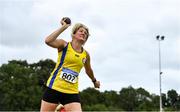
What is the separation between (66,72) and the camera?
7.63 meters

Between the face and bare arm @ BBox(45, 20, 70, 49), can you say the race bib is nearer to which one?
bare arm @ BBox(45, 20, 70, 49)

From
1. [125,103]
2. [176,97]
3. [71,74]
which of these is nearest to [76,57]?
[71,74]

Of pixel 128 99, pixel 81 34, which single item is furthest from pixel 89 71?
pixel 128 99

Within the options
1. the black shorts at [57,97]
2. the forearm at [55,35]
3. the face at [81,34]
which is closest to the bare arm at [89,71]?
the face at [81,34]

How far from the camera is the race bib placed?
7.62 m

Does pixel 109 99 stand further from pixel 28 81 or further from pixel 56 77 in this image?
pixel 56 77

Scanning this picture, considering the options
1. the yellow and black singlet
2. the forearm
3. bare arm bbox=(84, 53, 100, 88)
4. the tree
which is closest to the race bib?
the yellow and black singlet

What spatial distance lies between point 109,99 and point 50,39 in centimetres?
7725

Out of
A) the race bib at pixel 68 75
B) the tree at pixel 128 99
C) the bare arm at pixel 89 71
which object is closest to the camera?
the race bib at pixel 68 75

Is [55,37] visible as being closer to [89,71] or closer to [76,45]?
[76,45]

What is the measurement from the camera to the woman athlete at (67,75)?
7.66 metres

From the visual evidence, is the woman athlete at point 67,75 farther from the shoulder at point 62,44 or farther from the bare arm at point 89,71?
the bare arm at point 89,71

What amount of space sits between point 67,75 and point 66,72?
47mm

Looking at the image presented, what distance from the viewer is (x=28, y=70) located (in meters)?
79.1
